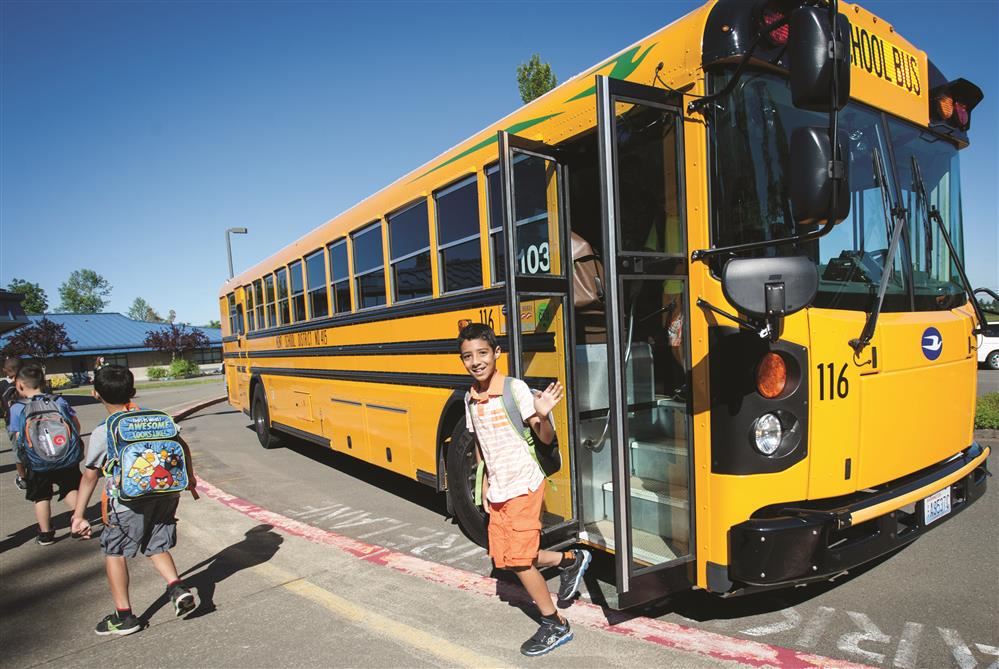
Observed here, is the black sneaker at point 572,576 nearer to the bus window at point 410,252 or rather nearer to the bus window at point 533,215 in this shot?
the bus window at point 533,215

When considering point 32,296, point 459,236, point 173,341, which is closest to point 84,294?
point 32,296

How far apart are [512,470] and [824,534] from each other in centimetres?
134

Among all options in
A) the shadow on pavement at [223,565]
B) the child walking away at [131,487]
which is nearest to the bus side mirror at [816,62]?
the child walking away at [131,487]

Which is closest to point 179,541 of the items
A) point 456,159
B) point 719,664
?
point 456,159

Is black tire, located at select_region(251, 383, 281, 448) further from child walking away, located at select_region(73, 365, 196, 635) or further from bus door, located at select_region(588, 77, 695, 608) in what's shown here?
bus door, located at select_region(588, 77, 695, 608)

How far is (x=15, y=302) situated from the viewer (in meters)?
35.7

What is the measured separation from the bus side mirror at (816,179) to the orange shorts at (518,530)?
5.30 feet

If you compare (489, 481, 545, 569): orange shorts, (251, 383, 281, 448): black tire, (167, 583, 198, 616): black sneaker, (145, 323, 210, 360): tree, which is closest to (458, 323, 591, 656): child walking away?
(489, 481, 545, 569): orange shorts

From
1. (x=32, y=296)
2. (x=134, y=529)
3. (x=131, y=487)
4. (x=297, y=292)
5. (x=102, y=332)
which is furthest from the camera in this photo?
(x=32, y=296)

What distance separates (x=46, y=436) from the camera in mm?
4746

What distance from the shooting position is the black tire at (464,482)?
417 cm

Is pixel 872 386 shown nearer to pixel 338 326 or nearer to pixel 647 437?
pixel 647 437

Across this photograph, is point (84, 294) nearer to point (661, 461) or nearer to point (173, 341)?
point (173, 341)

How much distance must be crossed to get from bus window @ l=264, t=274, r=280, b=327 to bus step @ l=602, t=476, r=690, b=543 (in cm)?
641
